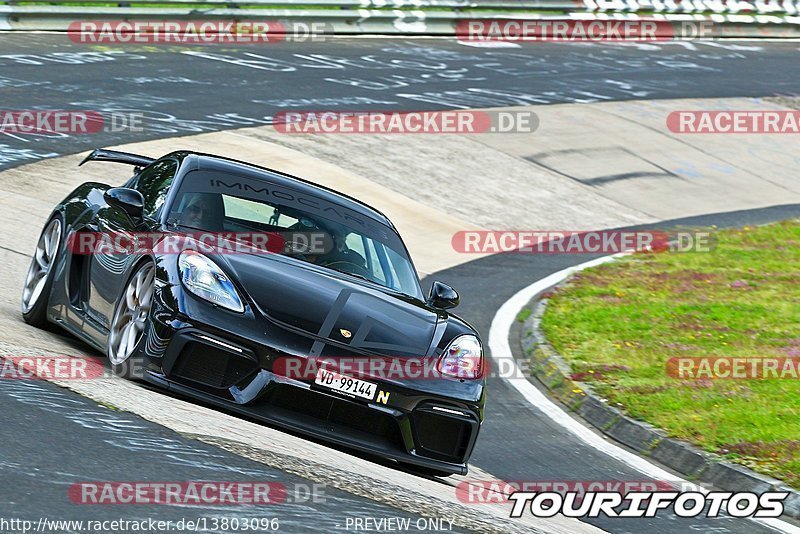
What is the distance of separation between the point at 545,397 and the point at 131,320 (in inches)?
152

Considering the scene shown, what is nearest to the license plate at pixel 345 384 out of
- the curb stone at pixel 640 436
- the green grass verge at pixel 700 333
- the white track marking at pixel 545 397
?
the white track marking at pixel 545 397

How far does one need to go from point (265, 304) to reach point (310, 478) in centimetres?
141

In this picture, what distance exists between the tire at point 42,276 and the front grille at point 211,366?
202 centimetres

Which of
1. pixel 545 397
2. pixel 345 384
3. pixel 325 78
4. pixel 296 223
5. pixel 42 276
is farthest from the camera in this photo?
pixel 325 78

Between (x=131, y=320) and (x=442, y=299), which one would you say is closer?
(x=131, y=320)

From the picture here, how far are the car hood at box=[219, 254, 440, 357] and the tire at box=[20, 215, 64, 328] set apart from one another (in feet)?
5.93

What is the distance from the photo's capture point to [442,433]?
259 inches

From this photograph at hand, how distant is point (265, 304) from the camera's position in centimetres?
643

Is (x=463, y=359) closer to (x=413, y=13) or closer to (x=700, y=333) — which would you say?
(x=700, y=333)

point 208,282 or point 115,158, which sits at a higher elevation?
point 115,158

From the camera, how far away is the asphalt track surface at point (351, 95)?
5.09 metres

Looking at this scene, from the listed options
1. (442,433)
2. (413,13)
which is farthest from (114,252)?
(413,13)

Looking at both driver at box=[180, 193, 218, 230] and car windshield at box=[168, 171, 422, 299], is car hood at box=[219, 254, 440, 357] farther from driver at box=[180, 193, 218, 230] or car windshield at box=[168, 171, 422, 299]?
driver at box=[180, 193, 218, 230]

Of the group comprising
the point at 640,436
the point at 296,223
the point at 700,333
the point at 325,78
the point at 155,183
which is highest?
the point at 155,183
